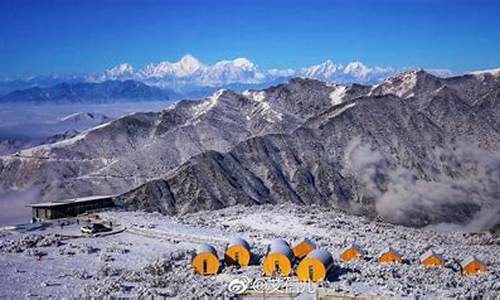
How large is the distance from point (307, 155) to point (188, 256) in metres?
86.2

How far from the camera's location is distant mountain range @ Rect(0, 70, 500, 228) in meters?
112

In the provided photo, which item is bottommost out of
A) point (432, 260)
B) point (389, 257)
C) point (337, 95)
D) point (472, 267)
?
point (472, 267)

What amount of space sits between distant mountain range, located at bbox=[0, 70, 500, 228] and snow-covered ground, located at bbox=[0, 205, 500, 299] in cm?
4228

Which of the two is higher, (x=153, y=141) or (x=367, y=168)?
(x=153, y=141)

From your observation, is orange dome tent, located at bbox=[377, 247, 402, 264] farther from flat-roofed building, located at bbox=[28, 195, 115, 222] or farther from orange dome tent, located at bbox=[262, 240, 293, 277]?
flat-roofed building, located at bbox=[28, 195, 115, 222]

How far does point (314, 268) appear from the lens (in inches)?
1355

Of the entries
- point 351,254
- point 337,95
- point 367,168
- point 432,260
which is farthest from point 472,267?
point 337,95

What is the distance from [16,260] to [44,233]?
8.60 meters

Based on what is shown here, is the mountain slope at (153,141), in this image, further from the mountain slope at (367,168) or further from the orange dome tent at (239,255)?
the orange dome tent at (239,255)

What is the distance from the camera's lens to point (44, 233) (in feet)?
160

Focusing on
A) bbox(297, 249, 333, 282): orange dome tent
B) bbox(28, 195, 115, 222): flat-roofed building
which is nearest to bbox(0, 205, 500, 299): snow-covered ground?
bbox(297, 249, 333, 282): orange dome tent

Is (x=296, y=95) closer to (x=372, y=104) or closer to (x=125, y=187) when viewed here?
(x=372, y=104)

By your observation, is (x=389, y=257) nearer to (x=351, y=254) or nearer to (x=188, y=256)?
(x=351, y=254)

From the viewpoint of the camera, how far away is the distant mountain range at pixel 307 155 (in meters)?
112
